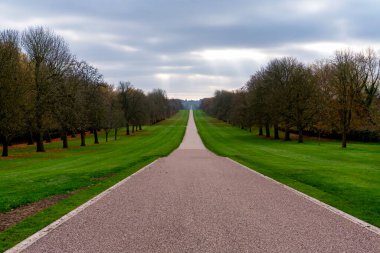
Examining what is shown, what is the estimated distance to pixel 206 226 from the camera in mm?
8008

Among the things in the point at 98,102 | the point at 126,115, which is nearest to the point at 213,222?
the point at 98,102

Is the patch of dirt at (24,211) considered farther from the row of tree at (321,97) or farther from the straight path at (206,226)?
the row of tree at (321,97)

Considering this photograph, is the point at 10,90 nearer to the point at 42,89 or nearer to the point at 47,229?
the point at 42,89

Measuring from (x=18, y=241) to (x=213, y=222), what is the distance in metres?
3.60

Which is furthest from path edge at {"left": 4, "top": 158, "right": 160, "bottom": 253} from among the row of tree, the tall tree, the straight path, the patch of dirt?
the row of tree

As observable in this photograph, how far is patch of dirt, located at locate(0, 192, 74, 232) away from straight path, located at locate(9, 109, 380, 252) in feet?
4.14

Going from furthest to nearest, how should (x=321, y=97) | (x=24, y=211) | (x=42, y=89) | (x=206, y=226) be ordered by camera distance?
1. (x=321, y=97)
2. (x=42, y=89)
3. (x=24, y=211)
4. (x=206, y=226)

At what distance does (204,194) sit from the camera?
40.3ft

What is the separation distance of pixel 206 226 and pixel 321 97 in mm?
53995

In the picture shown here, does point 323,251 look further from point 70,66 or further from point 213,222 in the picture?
point 70,66

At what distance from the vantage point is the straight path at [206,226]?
21.9ft

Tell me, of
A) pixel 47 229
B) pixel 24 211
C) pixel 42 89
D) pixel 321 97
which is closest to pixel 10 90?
pixel 42 89

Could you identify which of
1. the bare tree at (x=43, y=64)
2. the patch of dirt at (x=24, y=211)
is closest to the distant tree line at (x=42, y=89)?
the bare tree at (x=43, y=64)

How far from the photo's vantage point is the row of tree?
52.1 m
